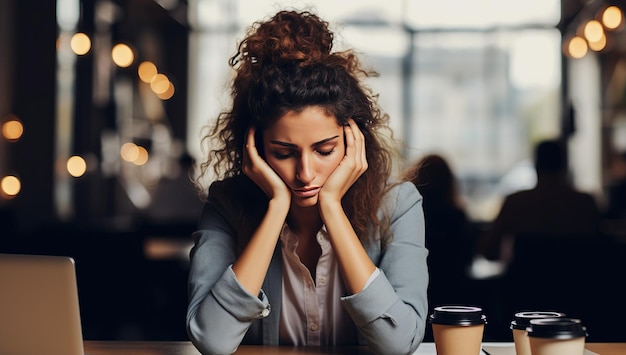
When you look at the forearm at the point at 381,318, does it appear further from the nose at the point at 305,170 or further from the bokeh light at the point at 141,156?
the bokeh light at the point at 141,156

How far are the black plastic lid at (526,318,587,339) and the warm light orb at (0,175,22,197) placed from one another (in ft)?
18.6

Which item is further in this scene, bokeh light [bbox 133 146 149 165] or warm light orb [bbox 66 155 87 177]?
bokeh light [bbox 133 146 149 165]

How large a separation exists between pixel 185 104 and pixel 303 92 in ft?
31.5

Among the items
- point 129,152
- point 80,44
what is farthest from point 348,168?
point 129,152

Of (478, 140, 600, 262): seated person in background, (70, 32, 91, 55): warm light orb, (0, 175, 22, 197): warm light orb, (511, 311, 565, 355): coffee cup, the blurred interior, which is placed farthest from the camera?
(0, 175, 22, 197): warm light orb

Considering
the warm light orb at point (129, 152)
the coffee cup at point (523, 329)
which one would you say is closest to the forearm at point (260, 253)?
the coffee cup at point (523, 329)

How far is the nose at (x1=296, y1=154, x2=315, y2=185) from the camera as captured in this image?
→ 6.13 feet

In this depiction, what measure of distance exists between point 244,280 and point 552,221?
→ 140 inches

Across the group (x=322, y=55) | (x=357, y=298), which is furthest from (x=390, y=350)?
(x=322, y=55)

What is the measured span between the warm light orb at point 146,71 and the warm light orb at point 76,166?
2.06 metres

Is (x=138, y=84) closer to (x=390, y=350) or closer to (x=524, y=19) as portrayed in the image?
(x=524, y=19)

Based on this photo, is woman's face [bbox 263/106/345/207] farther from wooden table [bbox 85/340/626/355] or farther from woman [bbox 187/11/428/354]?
wooden table [bbox 85/340/626/355]

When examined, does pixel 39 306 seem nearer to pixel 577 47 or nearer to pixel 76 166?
pixel 76 166

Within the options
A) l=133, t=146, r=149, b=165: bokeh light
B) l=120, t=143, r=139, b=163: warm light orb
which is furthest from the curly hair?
l=133, t=146, r=149, b=165: bokeh light
